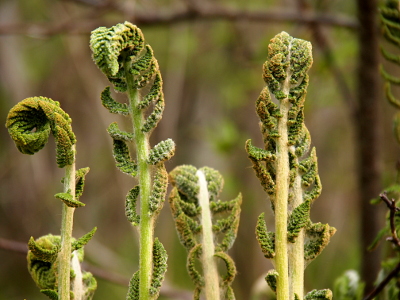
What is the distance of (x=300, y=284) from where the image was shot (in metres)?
0.43

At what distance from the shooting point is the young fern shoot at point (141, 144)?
1.34 feet

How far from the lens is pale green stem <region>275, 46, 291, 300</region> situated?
0.41m

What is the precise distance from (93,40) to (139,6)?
176 centimetres

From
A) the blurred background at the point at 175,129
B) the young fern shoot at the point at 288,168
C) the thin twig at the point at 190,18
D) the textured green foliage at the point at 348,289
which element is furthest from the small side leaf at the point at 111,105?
the blurred background at the point at 175,129

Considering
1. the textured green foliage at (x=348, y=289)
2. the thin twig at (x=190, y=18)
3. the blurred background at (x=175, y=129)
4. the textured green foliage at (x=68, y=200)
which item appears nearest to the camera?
the textured green foliage at (x=68, y=200)

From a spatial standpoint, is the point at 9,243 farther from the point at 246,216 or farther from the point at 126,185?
the point at 246,216

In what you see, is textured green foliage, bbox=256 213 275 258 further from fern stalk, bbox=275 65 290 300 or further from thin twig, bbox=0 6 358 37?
thin twig, bbox=0 6 358 37

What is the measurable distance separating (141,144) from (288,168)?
13 centimetres

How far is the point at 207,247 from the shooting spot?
0.48m

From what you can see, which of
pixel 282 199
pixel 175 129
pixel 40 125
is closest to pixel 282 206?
pixel 282 199

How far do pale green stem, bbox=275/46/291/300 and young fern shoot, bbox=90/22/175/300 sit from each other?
0.30 ft

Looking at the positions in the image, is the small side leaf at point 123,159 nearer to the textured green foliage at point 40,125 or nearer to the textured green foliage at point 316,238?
the textured green foliage at point 40,125

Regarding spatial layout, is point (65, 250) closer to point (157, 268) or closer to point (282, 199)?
point (157, 268)

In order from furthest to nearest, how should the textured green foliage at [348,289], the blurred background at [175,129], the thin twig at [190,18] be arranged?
the blurred background at [175,129], the thin twig at [190,18], the textured green foliage at [348,289]
